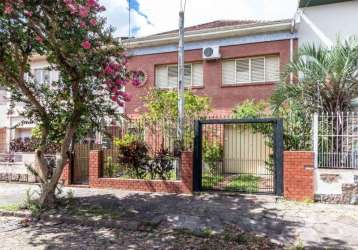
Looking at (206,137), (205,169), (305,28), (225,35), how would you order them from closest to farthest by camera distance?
(205,169) < (206,137) < (305,28) < (225,35)

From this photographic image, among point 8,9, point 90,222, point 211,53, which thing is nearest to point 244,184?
point 90,222

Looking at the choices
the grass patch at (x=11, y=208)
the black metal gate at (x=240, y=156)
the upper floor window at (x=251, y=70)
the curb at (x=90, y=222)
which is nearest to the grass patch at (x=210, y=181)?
the black metal gate at (x=240, y=156)

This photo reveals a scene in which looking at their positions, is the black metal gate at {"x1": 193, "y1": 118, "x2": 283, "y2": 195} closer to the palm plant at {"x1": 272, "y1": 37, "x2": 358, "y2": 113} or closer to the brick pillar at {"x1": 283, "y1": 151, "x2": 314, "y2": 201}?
the brick pillar at {"x1": 283, "y1": 151, "x2": 314, "y2": 201}

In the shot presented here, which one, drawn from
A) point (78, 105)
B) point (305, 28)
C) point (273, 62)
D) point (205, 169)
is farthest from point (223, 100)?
point (78, 105)

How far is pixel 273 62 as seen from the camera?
1519 cm

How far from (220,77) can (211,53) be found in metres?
1.13

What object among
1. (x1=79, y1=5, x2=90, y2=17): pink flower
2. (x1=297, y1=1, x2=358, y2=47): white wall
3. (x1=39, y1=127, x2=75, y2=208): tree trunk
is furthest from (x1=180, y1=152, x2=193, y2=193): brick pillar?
(x1=297, y1=1, x2=358, y2=47): white wall

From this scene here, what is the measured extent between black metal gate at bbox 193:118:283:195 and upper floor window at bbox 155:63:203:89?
3.53 meters

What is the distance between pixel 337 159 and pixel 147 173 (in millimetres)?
5365

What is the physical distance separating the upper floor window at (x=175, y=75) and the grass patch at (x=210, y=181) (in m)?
6.57

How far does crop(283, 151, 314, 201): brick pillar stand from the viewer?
895 centimetres

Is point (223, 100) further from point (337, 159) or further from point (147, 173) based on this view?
point (337, 159)

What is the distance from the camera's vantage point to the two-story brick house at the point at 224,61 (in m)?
14.9

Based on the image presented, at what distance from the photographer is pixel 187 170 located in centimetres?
998
